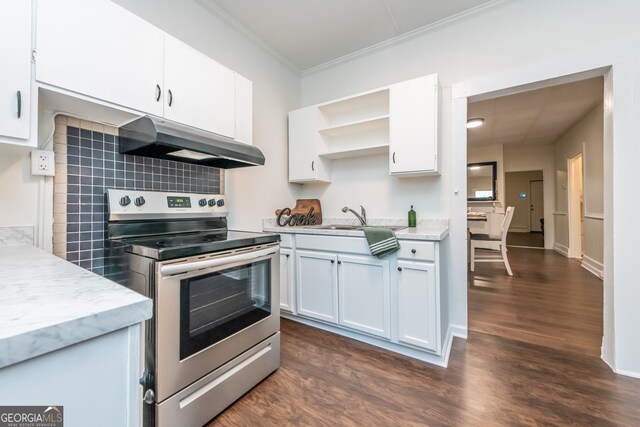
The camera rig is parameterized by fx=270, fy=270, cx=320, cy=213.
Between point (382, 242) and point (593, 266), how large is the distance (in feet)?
14.6

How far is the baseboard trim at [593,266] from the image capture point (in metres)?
3.89

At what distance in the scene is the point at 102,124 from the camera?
5.11ft

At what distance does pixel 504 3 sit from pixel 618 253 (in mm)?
1947

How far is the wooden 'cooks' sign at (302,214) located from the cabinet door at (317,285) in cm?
44

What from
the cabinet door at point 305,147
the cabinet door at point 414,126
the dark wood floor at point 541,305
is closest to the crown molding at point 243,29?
the cabinet door at point 305,147

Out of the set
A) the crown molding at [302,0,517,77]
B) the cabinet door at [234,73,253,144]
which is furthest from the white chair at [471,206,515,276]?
the cabinet door at [234,73,253,144]

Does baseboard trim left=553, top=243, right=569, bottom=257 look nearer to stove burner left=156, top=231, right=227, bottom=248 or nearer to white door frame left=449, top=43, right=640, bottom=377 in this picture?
white door frame left=449, top=43, right=640, bottom=377

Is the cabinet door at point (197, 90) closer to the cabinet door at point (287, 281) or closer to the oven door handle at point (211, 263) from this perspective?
the oven door handle at point (211, 263)

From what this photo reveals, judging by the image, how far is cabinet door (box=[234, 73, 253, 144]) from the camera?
196 centimetres

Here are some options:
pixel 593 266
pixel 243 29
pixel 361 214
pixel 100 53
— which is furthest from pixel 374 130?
pixel 593 266

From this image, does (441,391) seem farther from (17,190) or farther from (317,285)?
(17,190)

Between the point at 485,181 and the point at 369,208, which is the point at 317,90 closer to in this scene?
the point at 369,208

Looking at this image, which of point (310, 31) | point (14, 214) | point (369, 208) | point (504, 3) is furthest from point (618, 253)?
point (14, 214)

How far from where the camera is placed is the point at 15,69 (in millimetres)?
1030
